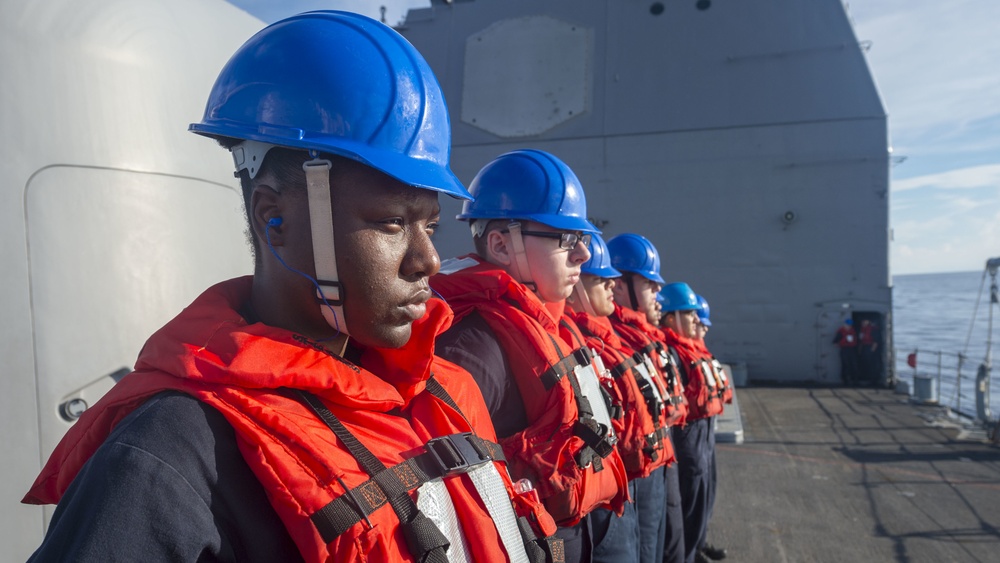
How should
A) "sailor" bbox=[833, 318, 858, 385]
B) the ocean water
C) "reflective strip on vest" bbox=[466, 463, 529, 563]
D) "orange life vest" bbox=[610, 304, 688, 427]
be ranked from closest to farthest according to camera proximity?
"reflective strip on vest" bbox=[466, 463, 529, 563]
"orange life vest" bbox=[610, 304, 688, 427]
"sailor" bbox=[833, 318, 858, 385]
the ocean water

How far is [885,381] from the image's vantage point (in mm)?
12234

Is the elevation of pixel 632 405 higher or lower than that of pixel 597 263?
lower

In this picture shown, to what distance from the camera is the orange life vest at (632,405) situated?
123 inches

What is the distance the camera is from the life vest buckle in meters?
1.21

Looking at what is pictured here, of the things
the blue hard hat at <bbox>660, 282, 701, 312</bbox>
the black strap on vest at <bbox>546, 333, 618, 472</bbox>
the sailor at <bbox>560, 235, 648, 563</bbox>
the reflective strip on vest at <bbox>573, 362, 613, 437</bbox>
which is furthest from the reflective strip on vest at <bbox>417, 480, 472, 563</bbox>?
the blue hard hat at <bbox>660, 282, 701, 312</bbox>

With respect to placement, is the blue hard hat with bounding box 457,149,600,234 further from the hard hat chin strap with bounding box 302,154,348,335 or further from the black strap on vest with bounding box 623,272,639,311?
the black strap on vest with bounding box 623,272,639,311

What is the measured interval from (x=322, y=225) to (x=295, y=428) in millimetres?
356

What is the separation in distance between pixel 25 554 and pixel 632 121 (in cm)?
1250

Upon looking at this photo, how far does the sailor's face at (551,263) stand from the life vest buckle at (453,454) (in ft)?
4.51

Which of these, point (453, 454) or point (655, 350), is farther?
point (655, 350)

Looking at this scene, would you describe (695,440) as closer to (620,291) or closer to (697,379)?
(697,379)

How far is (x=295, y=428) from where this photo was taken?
101cm

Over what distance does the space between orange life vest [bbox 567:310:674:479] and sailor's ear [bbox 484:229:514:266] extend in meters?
0.91

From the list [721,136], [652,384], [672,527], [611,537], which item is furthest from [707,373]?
[721,136]
